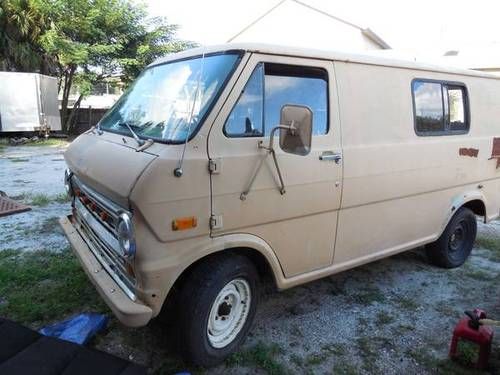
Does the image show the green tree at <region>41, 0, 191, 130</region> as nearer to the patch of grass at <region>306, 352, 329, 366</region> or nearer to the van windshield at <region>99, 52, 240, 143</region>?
the van windshield at <region>99, 52, 240, 143</region>

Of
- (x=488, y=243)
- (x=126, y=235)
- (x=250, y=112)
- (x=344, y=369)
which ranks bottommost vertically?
(x=344, y=369)

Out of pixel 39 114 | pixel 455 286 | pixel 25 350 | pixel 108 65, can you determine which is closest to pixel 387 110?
pixel 455 286

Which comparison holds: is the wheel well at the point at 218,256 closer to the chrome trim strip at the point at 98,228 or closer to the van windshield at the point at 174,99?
the chrome trim strip at the point at 98,228

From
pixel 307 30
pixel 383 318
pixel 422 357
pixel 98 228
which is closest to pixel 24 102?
pixel 98 228

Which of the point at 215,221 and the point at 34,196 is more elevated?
the point at 215,221

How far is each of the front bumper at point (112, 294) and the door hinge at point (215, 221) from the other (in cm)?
64

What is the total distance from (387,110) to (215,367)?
2.56m

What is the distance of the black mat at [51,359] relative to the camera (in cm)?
241

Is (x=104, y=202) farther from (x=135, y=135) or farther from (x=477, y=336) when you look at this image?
(x=477, y=336)

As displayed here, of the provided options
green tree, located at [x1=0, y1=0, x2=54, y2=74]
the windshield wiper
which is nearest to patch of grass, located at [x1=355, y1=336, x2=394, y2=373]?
the windshield wiper

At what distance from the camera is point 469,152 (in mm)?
4430

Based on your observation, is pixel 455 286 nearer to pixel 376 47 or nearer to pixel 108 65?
pixel 108 65

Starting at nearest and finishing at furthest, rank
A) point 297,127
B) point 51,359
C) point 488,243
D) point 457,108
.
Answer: point 51,359
point 297,127
point 457,108
point 488,243

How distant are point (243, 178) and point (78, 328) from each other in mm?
1683
